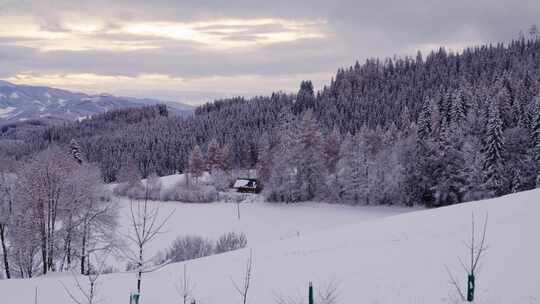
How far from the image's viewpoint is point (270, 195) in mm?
61562

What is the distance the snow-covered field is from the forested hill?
68.8 ft

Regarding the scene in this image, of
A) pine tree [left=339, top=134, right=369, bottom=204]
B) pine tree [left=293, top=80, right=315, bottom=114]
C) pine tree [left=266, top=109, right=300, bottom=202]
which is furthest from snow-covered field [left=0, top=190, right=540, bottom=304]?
pine tree [left=293, top=80, right=315, bottom=114]

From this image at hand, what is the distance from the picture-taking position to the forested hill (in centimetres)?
4809

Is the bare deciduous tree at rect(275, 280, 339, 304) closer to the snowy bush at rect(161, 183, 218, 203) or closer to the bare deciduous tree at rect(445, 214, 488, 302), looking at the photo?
the bare deciduous tree at rect(445, 214, 488, 302)

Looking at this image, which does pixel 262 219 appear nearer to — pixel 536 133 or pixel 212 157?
pixel 536 133

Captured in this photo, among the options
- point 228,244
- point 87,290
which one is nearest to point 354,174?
point 228,244

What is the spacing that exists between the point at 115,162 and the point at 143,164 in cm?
671

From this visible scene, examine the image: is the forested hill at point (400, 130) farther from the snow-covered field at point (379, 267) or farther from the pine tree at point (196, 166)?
the snow-covered field at point (379, 267)

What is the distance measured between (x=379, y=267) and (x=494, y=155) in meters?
34.7

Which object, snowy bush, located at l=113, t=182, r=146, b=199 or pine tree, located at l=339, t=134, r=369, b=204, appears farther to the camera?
snowy bush, located at l=113, t=182, r=146, b=199

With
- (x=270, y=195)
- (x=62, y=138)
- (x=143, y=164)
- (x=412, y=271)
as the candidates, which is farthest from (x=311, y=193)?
(x=62, y=138)

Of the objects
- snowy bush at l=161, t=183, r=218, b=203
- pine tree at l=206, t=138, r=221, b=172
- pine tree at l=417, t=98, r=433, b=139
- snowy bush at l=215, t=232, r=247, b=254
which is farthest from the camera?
pine tree at l=206, t=138, r=221, b=172

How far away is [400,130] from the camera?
80812 mm

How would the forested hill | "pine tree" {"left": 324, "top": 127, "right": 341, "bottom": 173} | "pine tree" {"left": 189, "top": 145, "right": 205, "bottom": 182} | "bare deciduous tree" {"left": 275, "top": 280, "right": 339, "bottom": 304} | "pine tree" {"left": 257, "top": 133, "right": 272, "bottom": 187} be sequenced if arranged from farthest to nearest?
"pine tree" {"left": 189, "top": 145, "right": 205, "bottom": 182}
"pine tree" {"left": 324, "top": 127, "right": 341, "bottom": 173}
"pine tree" {"left": 257, "top": 133, "right": 272, "bottom": 187}
the forested hill
"bare deciduous tree" {"left": 275, "top": 280, "right": 339, "bottom": 304}
